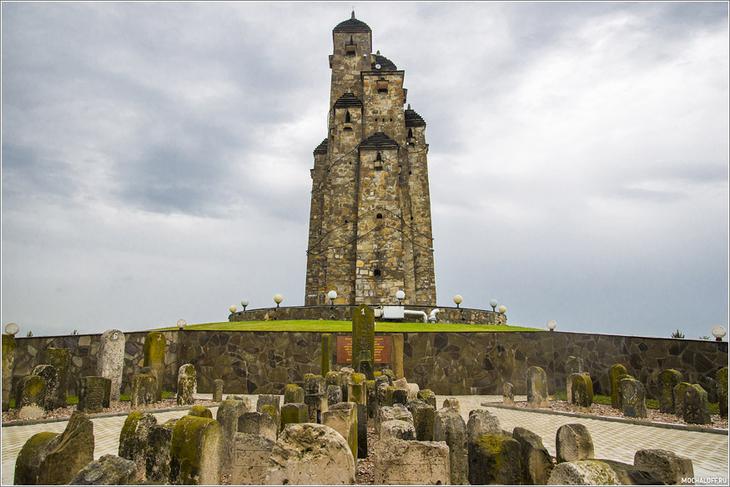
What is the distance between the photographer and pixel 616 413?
13.1m

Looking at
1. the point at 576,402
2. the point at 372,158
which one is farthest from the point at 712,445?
the point at 372,158

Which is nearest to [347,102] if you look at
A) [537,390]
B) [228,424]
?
[537,390]

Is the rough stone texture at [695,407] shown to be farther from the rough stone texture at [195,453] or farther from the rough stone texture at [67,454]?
the rough stone texture at [67,454]

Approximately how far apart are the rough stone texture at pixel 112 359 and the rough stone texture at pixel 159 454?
10289 millimetres

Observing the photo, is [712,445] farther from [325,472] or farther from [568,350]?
[568,350]

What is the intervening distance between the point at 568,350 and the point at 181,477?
54.9 feet

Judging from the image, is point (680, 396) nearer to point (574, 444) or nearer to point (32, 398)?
point (574, 444)

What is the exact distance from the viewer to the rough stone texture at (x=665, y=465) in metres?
4.66

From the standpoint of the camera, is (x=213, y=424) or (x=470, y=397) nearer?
(x=213, y=424)

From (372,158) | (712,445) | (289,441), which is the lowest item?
(712,445)

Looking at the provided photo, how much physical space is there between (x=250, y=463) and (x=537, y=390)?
11038 millimetres

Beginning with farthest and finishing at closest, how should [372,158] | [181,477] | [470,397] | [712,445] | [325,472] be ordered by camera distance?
[372,158]
[470,397]
[712,445]
[181,477]
[325,472]

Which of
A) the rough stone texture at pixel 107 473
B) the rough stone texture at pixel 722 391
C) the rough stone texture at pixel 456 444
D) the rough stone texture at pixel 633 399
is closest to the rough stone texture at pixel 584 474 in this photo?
the rough stone texture at pixel 456 444

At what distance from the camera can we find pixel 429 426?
24.0 ft
